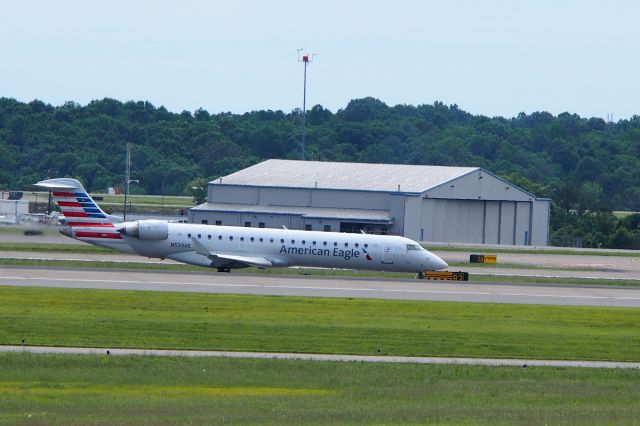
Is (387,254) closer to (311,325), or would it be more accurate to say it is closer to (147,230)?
(147,230)

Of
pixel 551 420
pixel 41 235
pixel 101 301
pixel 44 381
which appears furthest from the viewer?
pixel 41 235

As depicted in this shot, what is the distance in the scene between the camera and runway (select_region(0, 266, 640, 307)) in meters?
48.2

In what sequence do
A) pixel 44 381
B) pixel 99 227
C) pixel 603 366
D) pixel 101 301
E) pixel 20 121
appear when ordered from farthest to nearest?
pixel 20 121, pixel 99 227, pixel 101 301, pixel 603 366, pixel 44 381

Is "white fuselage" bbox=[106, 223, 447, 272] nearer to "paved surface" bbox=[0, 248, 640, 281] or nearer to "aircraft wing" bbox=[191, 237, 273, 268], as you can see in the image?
"aircraft wing" bbox=[191, 237, 273, 268]

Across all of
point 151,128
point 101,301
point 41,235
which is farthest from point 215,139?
point 101,301

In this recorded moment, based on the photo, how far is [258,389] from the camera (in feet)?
84.7

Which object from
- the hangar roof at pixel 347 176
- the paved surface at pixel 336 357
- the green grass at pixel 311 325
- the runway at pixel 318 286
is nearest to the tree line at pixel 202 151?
the hangar roof at pixel 347 176

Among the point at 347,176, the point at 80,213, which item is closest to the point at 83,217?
the point at 80,213

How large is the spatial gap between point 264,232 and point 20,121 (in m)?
130

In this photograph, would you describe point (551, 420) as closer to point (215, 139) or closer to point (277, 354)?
point (277, 354)

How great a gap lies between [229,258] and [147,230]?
431 centimetres

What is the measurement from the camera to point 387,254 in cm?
6181

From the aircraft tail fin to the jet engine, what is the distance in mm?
795

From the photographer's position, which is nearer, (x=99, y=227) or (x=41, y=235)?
(x=99, y=227)
